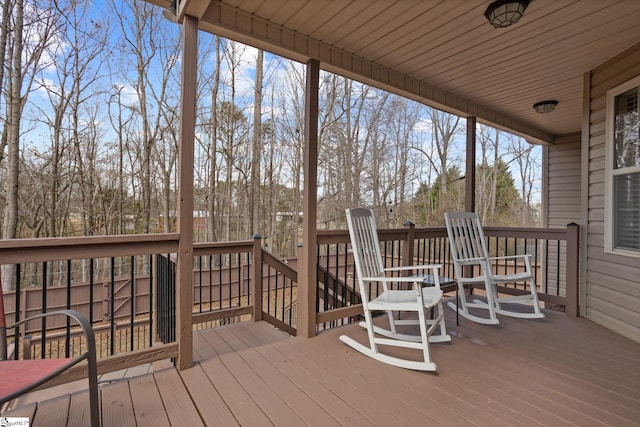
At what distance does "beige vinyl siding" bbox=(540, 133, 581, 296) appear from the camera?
597 centimetres

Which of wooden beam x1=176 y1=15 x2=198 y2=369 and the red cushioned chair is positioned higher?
wooden beam x1=176 y1=15 x2=198 y2=369

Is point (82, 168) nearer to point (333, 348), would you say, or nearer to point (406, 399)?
point (333, 348)

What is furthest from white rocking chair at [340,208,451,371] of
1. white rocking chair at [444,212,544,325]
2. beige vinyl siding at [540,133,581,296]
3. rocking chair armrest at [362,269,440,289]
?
beige vinyl siding at [540,133,581,296]

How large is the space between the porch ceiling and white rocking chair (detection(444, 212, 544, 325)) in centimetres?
Result: 146

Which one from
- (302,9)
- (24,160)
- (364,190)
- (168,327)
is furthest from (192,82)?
(364,190)

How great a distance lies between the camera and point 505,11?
212 cm

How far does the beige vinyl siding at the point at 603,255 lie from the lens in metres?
2.74

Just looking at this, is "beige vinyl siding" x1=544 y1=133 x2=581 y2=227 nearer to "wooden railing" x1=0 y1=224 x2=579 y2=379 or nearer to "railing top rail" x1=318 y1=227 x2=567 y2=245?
"wooden railing" x1=0 y1=224 x2=579 y2=379

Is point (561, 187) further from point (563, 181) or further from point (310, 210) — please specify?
point (310, 210)

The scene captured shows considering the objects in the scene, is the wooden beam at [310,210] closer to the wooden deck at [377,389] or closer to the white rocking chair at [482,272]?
the wooden deck at [377,389]

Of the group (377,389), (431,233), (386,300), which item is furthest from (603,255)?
(377,389)

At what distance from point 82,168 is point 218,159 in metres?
2.74

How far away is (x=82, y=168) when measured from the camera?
6.20 m

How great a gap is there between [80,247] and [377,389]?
1943 mm
